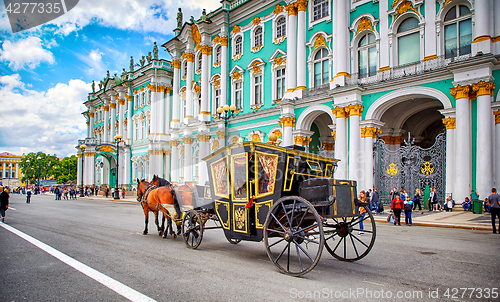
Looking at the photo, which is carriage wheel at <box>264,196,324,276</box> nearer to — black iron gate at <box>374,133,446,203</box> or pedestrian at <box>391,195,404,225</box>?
pedestrian at <box>391,195,404,225</box>

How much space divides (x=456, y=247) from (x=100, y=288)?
312 inches

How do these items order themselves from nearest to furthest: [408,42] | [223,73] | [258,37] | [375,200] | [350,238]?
[350,238] → [375,200] → [408,42] → [258,37] → [223,73]

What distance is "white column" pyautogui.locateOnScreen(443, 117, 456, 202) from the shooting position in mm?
15508

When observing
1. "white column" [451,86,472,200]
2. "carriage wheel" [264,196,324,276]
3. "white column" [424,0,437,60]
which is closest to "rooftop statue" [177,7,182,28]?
"white column" [424,0,437,60]

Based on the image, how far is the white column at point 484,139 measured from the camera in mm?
14203

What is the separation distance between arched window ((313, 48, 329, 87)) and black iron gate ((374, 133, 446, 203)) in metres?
5.70

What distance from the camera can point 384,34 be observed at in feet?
60.5

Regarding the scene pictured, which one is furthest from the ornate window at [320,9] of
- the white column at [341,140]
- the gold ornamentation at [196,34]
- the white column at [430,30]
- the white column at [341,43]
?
the gold ornamentation at [196,34]

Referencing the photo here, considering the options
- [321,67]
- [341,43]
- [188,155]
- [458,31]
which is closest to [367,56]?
[341,43]

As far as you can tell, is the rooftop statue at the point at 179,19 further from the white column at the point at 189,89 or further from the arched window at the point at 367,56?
the arched window at the point at 367,56

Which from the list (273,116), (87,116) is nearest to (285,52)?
(273,116)

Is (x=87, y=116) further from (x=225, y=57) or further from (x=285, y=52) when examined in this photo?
(x=285, y=52)

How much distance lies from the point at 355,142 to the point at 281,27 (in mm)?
10788

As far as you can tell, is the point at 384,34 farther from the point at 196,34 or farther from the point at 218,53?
the point at 196,34
